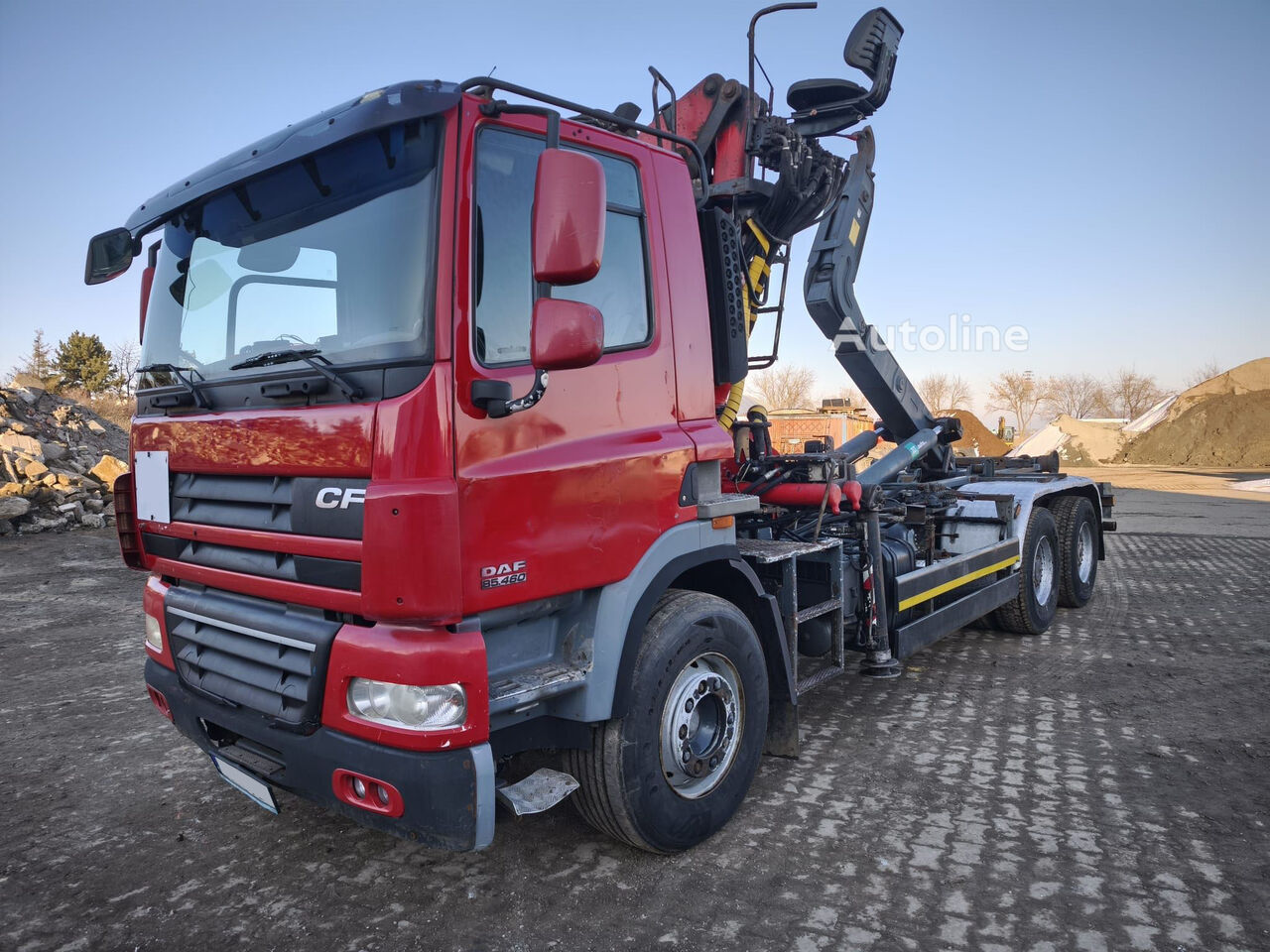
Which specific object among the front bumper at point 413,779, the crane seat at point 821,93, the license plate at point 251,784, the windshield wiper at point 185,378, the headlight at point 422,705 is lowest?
the license plate at point 251,784

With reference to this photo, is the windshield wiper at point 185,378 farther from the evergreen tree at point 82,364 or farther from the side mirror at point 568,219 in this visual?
the evergreen tree at point 82,364

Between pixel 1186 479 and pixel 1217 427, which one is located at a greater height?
pixel 1217 427

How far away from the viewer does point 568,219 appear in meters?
2.41

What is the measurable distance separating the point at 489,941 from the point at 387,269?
225 cm

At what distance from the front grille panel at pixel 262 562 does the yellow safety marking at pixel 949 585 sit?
132 inches

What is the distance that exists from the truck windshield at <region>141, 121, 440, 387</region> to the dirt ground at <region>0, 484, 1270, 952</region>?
1967 millimetres

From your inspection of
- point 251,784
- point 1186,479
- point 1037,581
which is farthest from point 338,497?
point 1186,479

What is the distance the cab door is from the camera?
253 cm

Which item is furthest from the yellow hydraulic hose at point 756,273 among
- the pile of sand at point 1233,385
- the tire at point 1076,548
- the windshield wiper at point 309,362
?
the pile of sand at point 1233,385

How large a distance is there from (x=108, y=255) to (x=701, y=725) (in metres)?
3.35

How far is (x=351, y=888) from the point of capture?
120 inches

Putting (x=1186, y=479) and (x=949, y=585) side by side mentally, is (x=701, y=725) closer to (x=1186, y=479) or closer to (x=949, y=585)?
(x=949, y=585)

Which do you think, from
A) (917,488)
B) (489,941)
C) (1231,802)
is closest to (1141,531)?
(917,488)

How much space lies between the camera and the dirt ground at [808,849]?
9.08 ft
